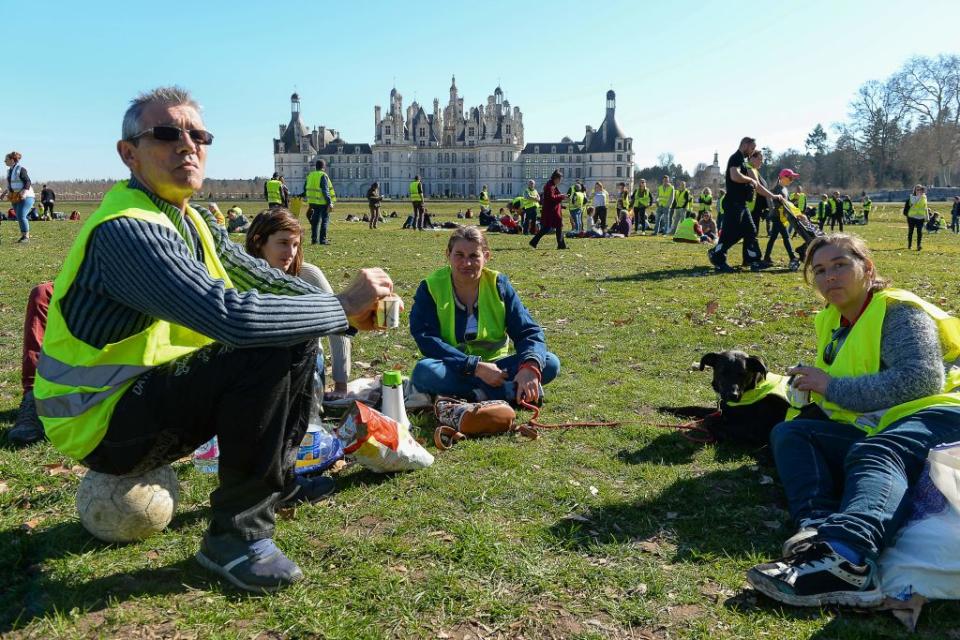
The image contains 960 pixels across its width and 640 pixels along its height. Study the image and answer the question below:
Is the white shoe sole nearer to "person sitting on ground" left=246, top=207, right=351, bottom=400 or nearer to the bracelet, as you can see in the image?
the bracelet

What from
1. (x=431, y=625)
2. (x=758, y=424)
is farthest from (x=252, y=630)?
(x=758, y=424)

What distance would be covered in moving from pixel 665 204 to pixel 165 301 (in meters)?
26.2

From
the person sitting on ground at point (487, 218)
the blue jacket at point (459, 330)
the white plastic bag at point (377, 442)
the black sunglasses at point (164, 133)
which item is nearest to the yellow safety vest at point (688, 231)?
the person sitting on ground at point (487, 218)

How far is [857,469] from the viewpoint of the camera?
117 inches

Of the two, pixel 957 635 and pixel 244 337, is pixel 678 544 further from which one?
pixel 244 337

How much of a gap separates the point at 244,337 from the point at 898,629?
98.5 inches

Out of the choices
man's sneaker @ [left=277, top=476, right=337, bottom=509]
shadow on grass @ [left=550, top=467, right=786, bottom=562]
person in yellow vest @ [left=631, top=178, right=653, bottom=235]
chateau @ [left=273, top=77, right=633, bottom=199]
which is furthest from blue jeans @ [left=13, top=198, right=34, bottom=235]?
chateau @ [left=273, top=77, right=633, bottom=199]

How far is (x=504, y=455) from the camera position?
4.35 meters

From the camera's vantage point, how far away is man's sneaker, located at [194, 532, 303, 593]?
2.81 meters

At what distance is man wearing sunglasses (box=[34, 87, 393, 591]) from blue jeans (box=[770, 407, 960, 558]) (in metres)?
2.01

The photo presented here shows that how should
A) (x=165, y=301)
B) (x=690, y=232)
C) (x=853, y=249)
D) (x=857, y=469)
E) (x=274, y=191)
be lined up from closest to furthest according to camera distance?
1. (x=165, y=301)
2. (x=857, y=469)
3. (x=853, y=249)
4. (x=690, y=232)
5. (x=274, y=191)

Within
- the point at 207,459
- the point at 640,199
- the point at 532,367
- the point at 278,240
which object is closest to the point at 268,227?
the point at 278,240

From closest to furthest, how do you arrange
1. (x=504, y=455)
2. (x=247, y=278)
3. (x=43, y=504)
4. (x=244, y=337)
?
(x=244, y=337) → (x=247, y=278) → (x=43, y=504) → (x=504, y=455)

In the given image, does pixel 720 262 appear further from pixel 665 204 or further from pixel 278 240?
pixel 665 204
